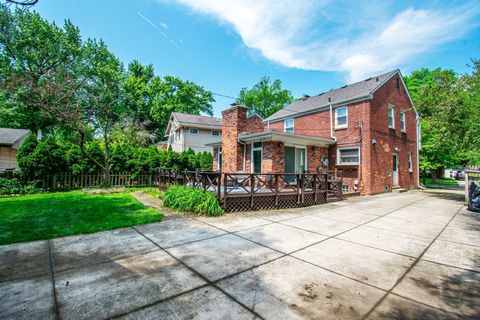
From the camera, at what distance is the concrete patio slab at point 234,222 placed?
5562 millimetres

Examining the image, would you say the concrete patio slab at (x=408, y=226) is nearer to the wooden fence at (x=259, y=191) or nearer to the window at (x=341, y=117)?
the wooden fence at (x=259, y=191)

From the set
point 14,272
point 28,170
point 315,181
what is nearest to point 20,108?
point 28,170

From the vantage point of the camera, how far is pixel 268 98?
131ft

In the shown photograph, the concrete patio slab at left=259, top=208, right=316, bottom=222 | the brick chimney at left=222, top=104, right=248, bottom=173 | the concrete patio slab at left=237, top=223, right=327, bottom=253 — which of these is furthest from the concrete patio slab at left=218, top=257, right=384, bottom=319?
the brick chimney at left=222, top=104, right=248, bottom=173

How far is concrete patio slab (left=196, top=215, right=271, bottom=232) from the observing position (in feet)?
18.2

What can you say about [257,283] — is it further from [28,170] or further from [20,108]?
[20,108]

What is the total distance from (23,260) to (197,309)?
3.29m

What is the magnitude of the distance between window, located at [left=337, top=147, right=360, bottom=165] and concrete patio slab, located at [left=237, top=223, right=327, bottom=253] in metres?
9.16

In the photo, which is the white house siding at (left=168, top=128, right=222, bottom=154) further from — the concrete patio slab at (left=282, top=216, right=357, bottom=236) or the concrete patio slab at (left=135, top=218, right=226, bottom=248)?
the concrete patio slab at (left=282, top=216, right=357, bottom=236)

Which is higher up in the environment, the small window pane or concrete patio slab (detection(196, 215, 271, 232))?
the small window pane

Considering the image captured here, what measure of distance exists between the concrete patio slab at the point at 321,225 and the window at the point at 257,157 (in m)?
5.01

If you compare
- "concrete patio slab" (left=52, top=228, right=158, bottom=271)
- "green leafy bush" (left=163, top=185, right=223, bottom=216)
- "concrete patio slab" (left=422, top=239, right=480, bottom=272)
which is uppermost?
"green leafy bush" (left=163, top=185, right=223, bottom=216)

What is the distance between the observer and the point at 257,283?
9.30 feet

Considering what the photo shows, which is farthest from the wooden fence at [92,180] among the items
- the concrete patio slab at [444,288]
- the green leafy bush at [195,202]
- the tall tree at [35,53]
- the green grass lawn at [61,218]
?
the concrete patio slab at [444,288]
